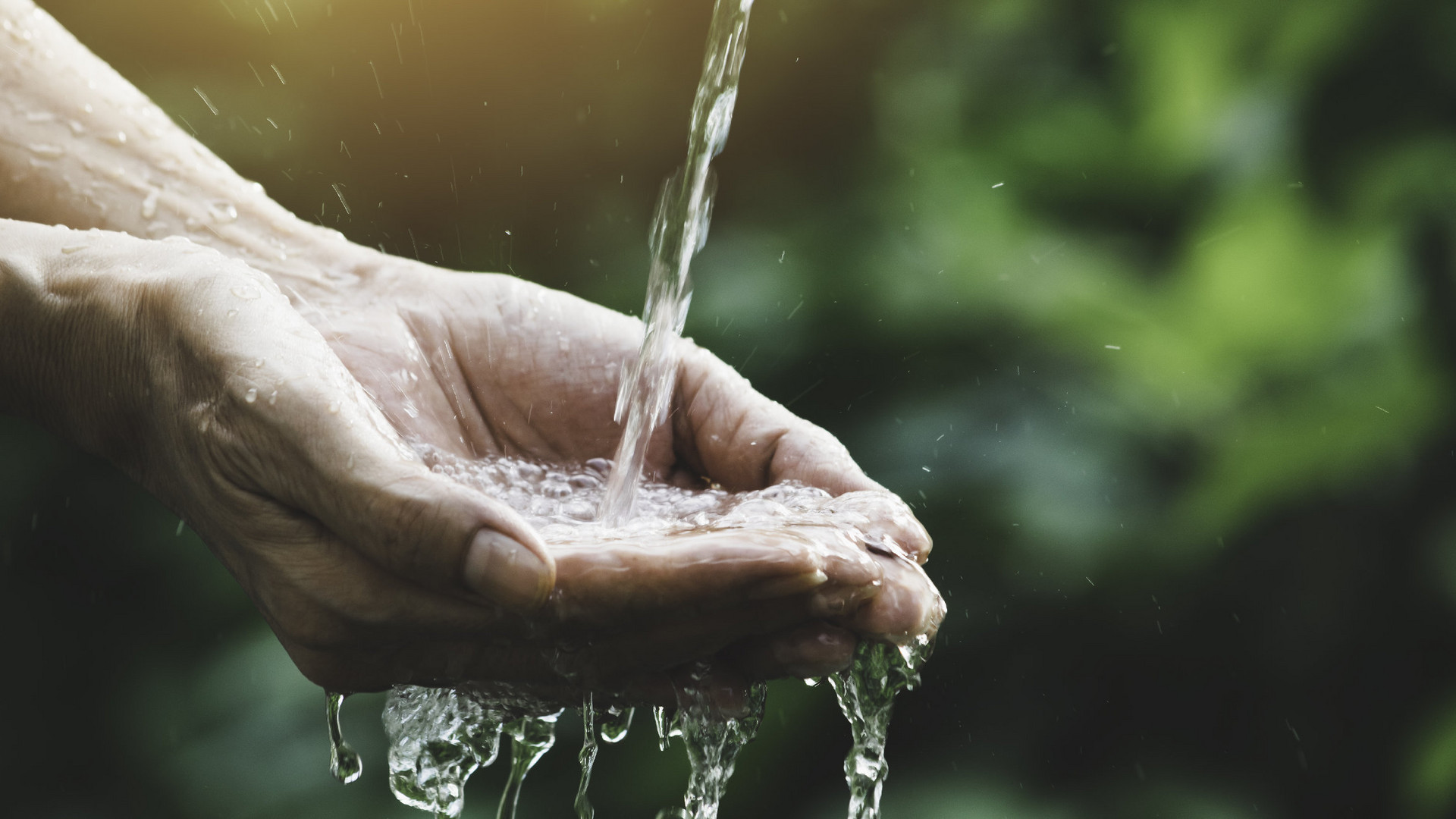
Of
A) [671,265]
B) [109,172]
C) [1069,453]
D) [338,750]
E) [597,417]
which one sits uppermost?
[109,172]

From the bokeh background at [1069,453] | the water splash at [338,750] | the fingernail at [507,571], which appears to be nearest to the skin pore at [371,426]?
the fingernail at [507,571]

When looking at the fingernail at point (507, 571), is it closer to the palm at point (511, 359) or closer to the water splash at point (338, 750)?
the water splash at point (338, 750)

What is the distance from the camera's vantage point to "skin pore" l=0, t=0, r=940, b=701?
81 centimetres

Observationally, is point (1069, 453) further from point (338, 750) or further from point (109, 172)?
point (109, 172)

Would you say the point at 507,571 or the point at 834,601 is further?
the point at 834,601

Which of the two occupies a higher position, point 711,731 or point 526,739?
point 711,731

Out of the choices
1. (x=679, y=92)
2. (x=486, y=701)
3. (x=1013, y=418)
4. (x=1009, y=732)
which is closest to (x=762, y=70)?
(x=679, y=92)

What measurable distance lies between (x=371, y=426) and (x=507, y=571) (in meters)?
0.17

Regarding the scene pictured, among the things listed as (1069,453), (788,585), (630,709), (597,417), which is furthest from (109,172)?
(1069,453)

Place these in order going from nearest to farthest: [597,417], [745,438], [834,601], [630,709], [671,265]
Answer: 1. [834,601]
2. [630,709]
3. [745,438]
4. [597,417]
5. [671,265]

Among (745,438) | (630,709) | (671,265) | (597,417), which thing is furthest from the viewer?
(671,265)

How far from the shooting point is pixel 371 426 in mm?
856

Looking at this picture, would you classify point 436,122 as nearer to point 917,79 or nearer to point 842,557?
point 917,79

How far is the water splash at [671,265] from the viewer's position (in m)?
1.29
